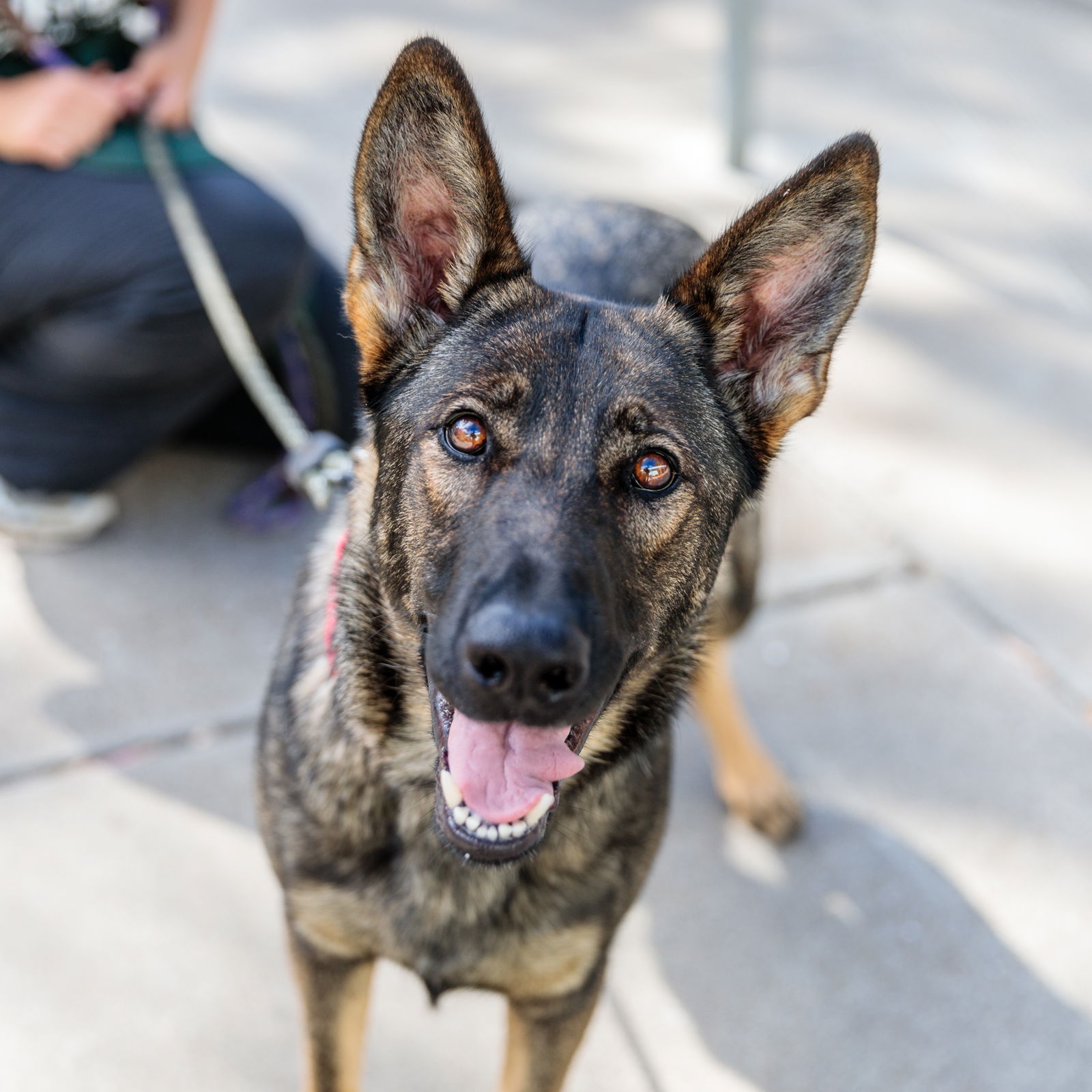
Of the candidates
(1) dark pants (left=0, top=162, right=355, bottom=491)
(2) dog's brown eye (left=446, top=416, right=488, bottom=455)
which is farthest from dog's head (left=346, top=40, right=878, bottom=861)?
(1) dark pants (left=0, top=162, right=355, bottom=491)

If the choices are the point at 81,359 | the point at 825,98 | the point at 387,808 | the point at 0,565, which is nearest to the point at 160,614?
the point at 0,565

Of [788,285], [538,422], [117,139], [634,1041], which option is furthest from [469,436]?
[117,139]

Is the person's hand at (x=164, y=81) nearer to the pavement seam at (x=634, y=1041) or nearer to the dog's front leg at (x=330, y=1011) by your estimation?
the dog's front leg at (x=330, y=1011)

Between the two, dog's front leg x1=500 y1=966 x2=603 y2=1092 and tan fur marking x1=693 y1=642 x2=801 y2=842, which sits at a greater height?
dog's front leg x1=500 y1=966 x2=603 y2=1092

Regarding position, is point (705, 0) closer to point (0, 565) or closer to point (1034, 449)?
point (1034, 449)

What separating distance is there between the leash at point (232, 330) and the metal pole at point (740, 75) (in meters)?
3.07

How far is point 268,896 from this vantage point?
9.12 ft

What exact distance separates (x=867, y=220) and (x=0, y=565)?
2.90 meters

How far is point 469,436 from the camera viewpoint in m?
1.89

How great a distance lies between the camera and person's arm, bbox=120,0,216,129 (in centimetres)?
342

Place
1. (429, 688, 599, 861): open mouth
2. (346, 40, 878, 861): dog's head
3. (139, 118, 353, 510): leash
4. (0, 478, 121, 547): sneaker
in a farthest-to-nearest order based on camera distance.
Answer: (0, 478, 121, 547): sneaker < (139, 118, 353, 510): leash < (429, 688, 599, 861): open mouth < (346, 40, 878, 861): dog's head

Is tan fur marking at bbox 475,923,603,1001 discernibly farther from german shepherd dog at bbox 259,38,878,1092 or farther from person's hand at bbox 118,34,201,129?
person's hand at bbox 118,34,201,129

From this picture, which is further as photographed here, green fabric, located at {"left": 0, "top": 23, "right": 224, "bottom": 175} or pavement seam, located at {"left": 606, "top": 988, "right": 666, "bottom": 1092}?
green fabric, located at {"left": 0, "top": 23, "right": 224, "bottom": 175}

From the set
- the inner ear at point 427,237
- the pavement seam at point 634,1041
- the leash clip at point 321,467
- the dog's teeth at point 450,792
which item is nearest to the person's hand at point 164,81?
the leash clip at point 321,467
